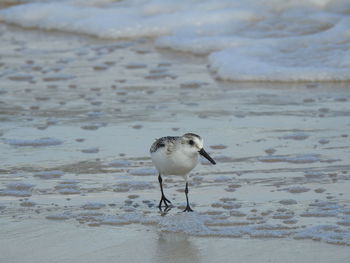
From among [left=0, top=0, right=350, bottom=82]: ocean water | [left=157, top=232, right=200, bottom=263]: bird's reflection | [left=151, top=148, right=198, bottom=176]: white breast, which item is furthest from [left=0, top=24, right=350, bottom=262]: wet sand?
[left=0, top=0, right=350, bottom=82]: ocean water

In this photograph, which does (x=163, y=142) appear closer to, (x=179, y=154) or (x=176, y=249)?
(x=179, y=154)

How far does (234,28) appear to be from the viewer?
11.2 meters

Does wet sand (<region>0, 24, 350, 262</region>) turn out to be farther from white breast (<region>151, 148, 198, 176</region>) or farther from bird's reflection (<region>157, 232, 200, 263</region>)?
white breast (<region>151, 148, 198, 176</region>)

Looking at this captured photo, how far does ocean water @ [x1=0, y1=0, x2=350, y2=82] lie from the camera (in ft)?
29.7

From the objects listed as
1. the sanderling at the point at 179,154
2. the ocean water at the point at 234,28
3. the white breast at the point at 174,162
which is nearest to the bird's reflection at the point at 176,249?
the sanderling at the point at 179,154

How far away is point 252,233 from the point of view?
15.0ft

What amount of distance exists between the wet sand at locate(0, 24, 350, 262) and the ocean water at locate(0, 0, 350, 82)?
1.07ft

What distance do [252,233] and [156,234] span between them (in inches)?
22.2

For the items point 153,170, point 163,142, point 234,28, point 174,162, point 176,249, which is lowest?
point 176,249

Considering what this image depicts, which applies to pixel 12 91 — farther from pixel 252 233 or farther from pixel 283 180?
pixel 252 233

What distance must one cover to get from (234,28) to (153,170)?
5.54m

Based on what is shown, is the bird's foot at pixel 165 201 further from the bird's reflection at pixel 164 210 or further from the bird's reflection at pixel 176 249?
the bird's reflection at pixel 176 249

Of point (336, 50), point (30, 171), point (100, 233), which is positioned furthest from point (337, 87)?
point (100, 233)

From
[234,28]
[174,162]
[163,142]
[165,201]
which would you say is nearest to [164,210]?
[165,201]
